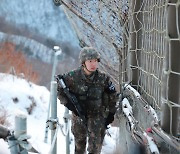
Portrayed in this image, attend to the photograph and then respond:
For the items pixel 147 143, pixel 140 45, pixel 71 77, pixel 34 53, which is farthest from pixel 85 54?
pixel 34 53

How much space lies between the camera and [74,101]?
2.40 m

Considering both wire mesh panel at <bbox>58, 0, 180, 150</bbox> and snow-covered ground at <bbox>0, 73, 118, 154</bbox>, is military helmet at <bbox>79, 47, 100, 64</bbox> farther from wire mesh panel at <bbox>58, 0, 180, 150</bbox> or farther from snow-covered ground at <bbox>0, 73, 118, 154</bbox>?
snow-covered ground at <bbox>0, 73, 118, 154</bbox>

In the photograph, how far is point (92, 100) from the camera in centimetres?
246

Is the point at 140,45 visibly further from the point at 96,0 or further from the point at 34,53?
the point at 34,53

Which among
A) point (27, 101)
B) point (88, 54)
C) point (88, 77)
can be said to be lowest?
point (27, 101)

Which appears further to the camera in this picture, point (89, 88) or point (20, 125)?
point (89, 88)

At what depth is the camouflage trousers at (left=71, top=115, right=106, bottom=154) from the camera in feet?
8.16

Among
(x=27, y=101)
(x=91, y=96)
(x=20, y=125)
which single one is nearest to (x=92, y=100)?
(x=91, y=96)

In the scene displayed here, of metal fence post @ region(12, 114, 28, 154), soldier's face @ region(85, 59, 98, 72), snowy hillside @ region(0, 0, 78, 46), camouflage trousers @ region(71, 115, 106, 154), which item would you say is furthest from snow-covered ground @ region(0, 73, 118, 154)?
snowy hillside @ region(0, 0, 78, 46)

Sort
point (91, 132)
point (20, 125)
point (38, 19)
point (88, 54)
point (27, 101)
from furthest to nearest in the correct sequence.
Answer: point (38, 19) < point (27, 101) < point (91, 132) < point (88, 54) < point (20, 125)

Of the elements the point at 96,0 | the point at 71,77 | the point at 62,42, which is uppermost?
the point at 62,42

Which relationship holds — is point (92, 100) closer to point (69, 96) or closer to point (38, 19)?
point (69, 96)

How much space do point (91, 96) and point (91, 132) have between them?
21cm

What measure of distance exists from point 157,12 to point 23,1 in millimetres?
32042
